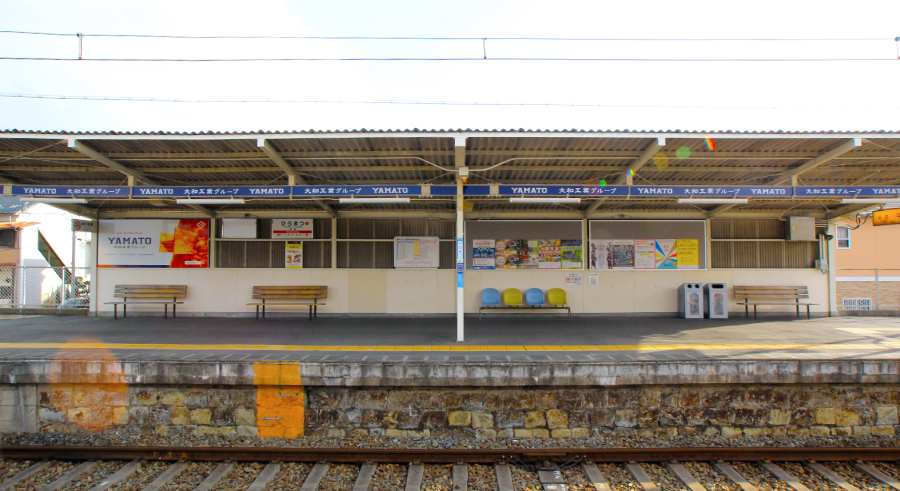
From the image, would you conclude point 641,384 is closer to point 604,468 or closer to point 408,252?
point 604,468

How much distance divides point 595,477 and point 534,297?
19.5 feet

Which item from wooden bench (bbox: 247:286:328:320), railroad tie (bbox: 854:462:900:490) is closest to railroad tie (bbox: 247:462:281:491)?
wooden bench (bbox: 247:286:328:320)

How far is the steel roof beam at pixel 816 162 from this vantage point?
6977 mm

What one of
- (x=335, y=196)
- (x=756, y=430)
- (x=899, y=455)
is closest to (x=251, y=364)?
(x=335, y=196)

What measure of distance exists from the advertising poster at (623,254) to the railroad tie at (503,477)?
7.07 meters

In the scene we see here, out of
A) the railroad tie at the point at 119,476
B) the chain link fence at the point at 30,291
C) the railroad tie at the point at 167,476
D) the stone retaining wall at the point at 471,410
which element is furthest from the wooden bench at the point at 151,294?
the railroad tie at the point at 167,476

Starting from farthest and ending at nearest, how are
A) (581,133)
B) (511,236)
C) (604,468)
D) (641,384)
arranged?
1. (511,236)
2. (581,133)
3. (641,384)
4. (604,468)

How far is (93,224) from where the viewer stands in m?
10.3

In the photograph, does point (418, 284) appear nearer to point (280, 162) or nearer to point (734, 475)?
point (280, 162)

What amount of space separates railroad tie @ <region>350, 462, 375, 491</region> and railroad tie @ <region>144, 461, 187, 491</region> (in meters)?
1.94

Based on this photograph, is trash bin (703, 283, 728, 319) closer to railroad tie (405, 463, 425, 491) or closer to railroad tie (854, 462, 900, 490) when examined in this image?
railroad tie (854, 462, 900, 490)

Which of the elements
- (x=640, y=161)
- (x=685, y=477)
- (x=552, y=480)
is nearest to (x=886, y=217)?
(x=640, y=161)

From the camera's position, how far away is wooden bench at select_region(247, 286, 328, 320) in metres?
10.0

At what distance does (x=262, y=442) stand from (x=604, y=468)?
4.14 m
